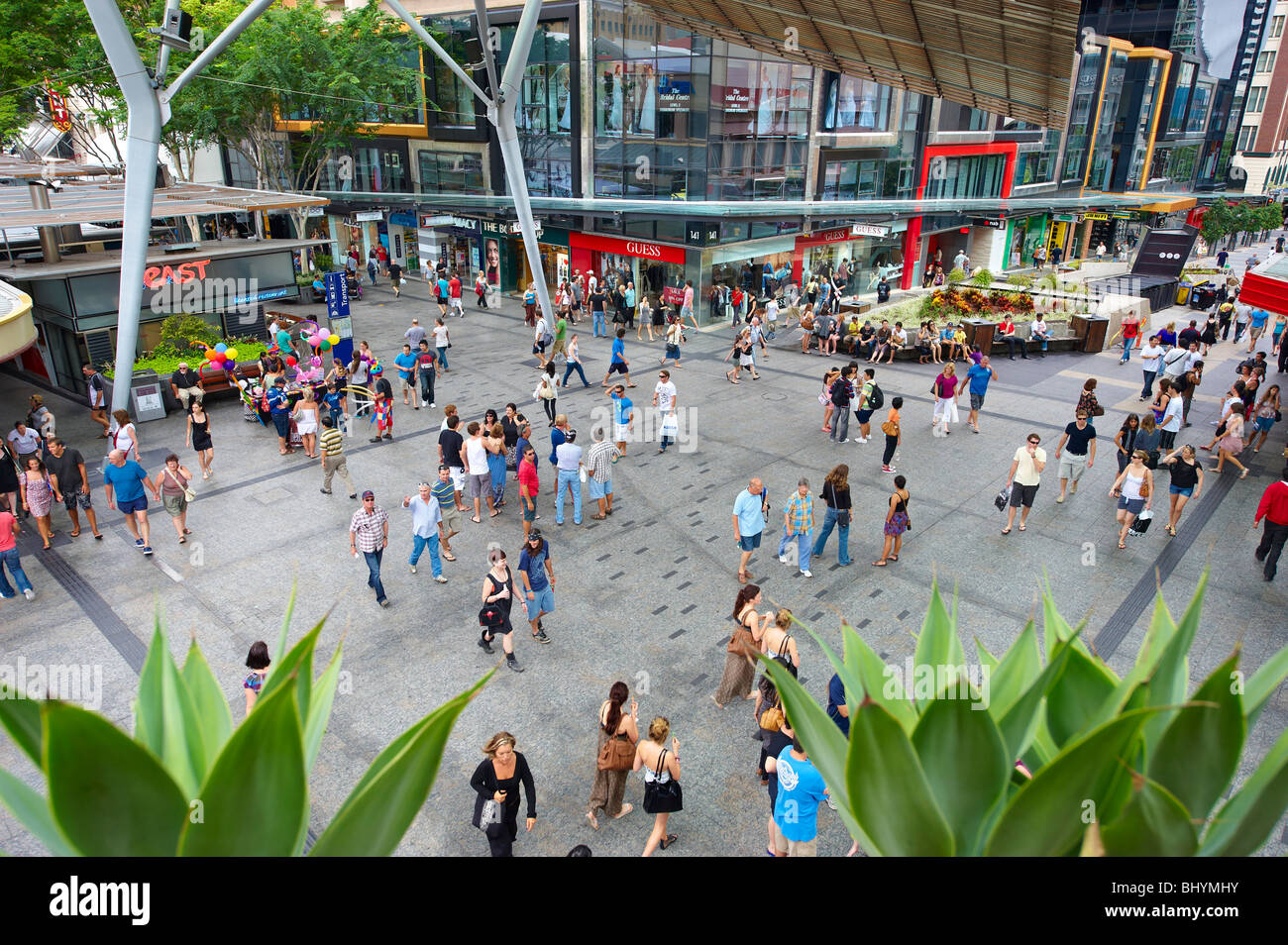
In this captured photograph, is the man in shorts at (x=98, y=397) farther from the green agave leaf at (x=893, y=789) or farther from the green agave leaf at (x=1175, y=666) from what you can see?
the green agave leaf at (x=1175, y=666)

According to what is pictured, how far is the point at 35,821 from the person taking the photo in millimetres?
2092

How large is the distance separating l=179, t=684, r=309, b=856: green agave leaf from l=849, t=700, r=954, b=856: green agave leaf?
1391mm

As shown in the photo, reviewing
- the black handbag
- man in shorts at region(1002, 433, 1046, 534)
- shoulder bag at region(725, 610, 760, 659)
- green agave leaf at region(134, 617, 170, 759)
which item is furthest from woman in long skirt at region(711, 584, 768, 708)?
green agave leaf at region(134, 617, 170, 759)

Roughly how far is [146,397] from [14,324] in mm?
4226

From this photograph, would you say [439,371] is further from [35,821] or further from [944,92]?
[35,821]

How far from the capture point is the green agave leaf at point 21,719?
6.63 ft

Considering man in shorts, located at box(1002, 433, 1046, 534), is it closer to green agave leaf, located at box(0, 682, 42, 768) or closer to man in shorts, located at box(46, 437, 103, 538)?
green agave leaf, located at box(0, 682, 42, 768)

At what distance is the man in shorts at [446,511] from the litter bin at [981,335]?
1850cm

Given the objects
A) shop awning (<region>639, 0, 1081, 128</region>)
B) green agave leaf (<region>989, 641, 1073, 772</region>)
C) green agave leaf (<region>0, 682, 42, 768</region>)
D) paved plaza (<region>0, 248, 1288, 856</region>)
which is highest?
shop awning (<region>639, 0, 1081, 128</region>)

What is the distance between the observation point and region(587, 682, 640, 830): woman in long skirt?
22.2 feet

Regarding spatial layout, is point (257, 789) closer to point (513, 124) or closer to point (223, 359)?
point (223, 359)

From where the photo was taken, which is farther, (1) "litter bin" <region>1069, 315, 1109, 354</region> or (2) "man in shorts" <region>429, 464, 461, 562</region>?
(1) "litter bin" <region>1069, 315, 1109, 354</region>
